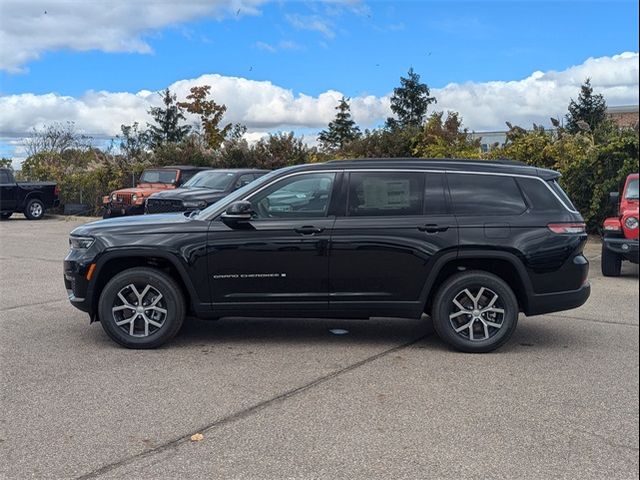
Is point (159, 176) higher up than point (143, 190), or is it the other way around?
point (159, 176)

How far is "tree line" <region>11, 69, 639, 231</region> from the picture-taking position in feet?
49.5

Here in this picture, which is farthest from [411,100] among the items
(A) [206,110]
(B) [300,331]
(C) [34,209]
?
(B) [300,331]

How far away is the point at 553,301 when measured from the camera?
19.2 feet

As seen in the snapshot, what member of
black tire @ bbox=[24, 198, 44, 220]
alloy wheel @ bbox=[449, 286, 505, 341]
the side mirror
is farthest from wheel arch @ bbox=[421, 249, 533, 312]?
black tire @ bbox=[24, 198, 44, 220]

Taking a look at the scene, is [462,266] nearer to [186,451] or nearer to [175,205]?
[186,451]

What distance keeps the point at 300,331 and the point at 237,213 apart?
1.63 meters

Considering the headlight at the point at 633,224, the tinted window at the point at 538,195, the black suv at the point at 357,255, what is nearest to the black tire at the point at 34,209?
the black suv at the point at 357,255

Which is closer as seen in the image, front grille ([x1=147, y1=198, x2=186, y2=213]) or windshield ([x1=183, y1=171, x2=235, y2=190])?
front grille ([x1=147, y1=198, x2=186, y2=213])

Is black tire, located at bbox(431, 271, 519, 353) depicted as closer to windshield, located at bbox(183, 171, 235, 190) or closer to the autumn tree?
windshield, located at bbox(183, 171, 235, 190)

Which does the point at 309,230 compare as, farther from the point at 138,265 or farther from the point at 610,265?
the point at 610,265

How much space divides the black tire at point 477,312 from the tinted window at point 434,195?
637 millimetres

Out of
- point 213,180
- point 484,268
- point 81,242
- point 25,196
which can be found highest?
point 213,180

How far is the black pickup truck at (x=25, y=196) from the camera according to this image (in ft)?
75.9

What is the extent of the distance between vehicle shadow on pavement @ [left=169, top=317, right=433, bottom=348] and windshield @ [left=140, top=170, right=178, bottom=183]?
514 inches
